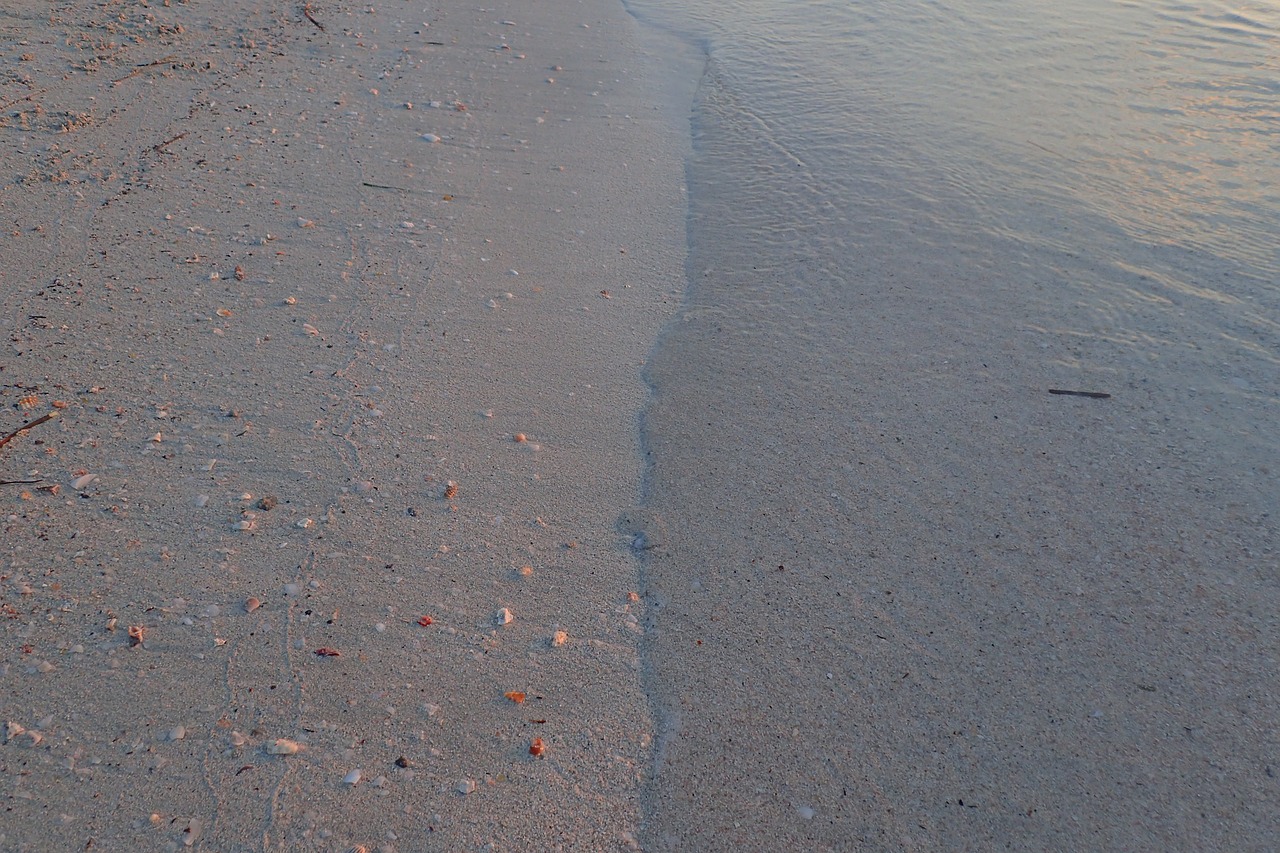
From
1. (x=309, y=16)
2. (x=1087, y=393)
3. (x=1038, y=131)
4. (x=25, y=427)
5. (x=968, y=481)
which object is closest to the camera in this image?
(x=25, y=427)

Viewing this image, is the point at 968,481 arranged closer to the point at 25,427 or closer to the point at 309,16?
the point at 25,427

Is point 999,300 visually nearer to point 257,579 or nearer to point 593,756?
point 593,756

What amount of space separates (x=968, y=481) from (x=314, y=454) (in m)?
2.39

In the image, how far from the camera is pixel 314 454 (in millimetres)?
3025

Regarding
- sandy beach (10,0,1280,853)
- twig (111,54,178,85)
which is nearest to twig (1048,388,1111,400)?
sandy beach (10,0,1280,853)

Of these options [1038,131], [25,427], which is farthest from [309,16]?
[1038,131]

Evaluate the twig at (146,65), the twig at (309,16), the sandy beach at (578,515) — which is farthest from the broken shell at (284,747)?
the twig at (309,16)

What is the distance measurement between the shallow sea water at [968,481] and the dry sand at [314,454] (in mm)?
300

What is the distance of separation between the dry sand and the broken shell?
0.04 feet

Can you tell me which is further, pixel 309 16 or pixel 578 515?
pixel 309 16

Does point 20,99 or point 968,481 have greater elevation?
point 20,99

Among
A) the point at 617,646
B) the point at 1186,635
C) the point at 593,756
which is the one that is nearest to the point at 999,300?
the point at 1186,635

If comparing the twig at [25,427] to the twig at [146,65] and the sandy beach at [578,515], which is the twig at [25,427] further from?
the twig at [146,65]

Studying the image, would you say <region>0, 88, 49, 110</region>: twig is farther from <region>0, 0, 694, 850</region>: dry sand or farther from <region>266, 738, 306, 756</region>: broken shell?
<region>266, 738, 306, 756</region>: broken shell
